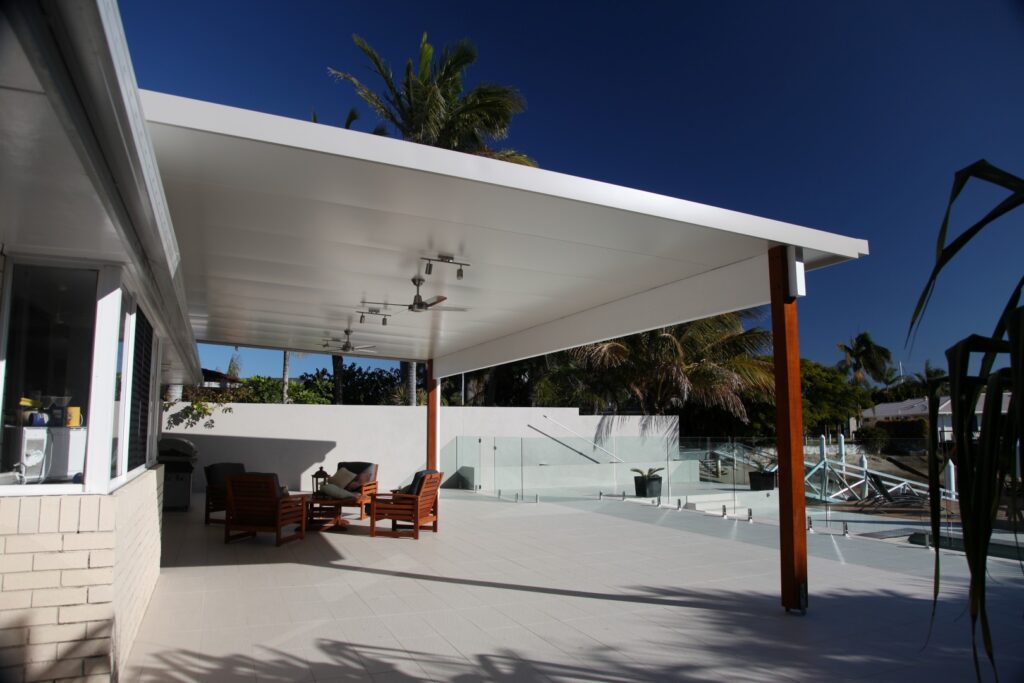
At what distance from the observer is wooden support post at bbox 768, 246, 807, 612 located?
5.24m

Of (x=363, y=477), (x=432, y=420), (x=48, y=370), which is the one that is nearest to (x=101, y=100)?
(x=48, y=370)

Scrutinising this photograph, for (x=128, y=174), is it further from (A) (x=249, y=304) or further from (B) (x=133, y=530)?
(A) (x=249, y=304)

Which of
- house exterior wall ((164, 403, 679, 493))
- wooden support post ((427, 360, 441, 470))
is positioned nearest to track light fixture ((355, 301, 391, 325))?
wooden support post ((427, 360, 441, 470))

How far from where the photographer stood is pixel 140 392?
553 cm

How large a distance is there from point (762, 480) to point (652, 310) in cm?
479

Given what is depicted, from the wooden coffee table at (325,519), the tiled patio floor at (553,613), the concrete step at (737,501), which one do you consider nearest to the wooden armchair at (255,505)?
the tiled patio floor at (553,613)

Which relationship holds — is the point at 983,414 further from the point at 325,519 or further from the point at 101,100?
the point at 325,519

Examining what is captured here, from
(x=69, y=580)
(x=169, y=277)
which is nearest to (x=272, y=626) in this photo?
(x=69, y=580)

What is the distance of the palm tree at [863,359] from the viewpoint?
55188 mm

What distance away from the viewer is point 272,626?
15.8 feet

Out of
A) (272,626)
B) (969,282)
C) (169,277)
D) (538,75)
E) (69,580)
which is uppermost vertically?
(538,75)

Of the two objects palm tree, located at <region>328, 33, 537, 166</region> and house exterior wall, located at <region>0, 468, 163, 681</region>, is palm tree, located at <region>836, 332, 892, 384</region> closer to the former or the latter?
palm tree, located at <region>328, 33, 537, 166</region>

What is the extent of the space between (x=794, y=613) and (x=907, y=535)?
489 centimetres

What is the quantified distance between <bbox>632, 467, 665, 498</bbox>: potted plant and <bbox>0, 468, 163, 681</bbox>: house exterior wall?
34.9 feet
